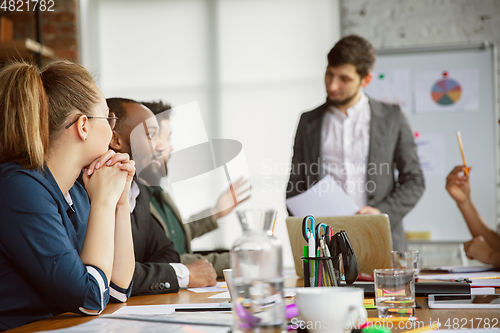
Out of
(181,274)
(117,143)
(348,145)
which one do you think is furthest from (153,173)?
(348,145)

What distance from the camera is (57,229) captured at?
2.99 ft

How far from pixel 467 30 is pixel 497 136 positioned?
76cm

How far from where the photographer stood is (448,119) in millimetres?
Answer: 3322

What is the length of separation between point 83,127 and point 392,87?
2692 mm

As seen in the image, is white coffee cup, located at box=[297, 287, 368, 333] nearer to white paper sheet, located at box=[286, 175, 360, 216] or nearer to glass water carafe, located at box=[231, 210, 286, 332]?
glass water carafe, located at box=[231, 210, 286, 332]

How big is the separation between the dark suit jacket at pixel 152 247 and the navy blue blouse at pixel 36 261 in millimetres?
317

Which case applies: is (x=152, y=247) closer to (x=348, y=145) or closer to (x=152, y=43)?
(x=348, y=145)

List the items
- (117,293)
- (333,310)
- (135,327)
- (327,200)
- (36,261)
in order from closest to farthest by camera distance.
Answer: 1. (333,310)
2. (135,327)
3. (36,261)
4. (117,293)
5. (327,200)

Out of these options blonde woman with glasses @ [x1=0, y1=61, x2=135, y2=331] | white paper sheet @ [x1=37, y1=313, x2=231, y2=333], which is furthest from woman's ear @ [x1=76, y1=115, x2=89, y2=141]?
white paper sheet @ [x1=37, y1=313, x2=231, y2=333]

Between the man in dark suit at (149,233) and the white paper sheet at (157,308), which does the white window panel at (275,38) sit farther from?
the white paper sheet at (157,308)

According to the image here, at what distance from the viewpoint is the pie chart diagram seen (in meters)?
3.32

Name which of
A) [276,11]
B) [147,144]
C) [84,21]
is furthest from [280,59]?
[147,144]

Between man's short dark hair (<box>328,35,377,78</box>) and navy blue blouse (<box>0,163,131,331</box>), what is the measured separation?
1.64 meters

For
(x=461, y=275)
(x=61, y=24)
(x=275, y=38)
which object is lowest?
(x=461, y=275)
